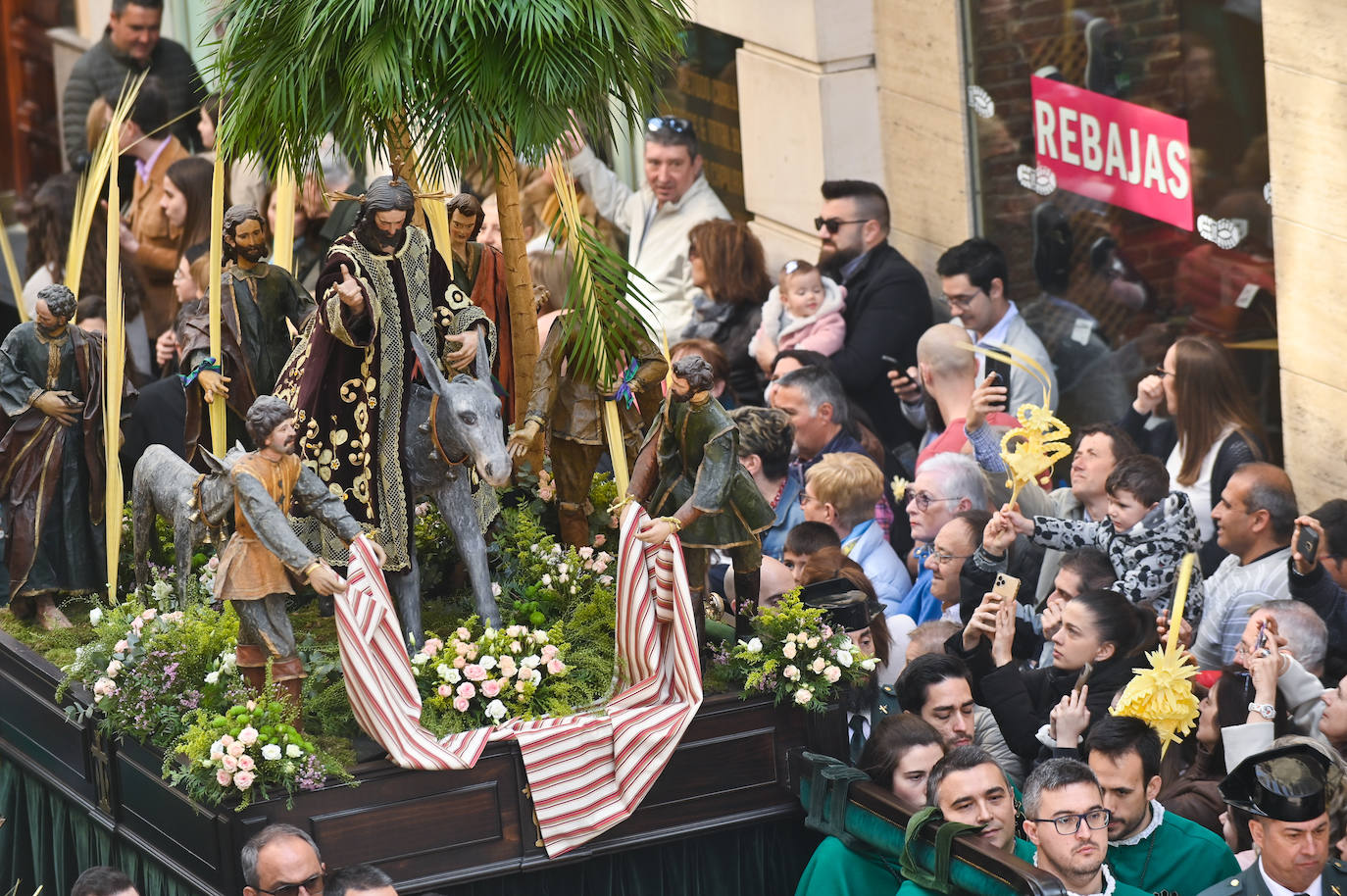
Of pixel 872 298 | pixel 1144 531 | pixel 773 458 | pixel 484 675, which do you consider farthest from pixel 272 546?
pixel 872 298

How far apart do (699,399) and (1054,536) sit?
198 centimetres

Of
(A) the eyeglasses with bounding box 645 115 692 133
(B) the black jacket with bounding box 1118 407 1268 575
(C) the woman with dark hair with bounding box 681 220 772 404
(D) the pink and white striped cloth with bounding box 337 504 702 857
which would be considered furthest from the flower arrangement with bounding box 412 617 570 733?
(A) the eyeglasses with bounding box 645 115 692 133

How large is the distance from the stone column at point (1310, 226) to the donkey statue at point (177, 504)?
16.2ft

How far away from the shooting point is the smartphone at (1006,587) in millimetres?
8328

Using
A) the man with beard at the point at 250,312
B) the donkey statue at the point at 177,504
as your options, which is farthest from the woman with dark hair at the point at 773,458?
the donkey statue at the point at 177,504

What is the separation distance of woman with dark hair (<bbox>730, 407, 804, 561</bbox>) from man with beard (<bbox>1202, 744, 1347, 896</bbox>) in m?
3.33

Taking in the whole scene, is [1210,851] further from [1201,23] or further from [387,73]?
[1201,23]

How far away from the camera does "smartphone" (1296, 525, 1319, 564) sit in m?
8.16

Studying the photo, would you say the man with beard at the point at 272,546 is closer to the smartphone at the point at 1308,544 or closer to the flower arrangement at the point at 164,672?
the flower arrangement at the point at 164,672

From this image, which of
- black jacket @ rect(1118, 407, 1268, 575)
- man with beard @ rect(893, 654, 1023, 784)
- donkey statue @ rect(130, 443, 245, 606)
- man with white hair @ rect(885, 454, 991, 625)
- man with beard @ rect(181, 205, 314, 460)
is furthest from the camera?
man with white hair @ rect(885, 454, 991, 625)

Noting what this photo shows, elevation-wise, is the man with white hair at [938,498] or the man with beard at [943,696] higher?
the man with beard at [943,696]

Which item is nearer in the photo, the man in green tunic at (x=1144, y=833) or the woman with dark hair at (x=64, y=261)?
the man in green tunic at (x=1144, y=833)

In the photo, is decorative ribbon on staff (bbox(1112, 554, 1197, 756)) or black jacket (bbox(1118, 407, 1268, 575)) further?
black jacket (bbox(1118, 407, 1268, 575))

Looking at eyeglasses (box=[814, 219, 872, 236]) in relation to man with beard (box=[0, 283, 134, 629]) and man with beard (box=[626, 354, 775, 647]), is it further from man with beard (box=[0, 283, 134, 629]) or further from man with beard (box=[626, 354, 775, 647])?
man with beard (box=[0, 283, 134, 629])
